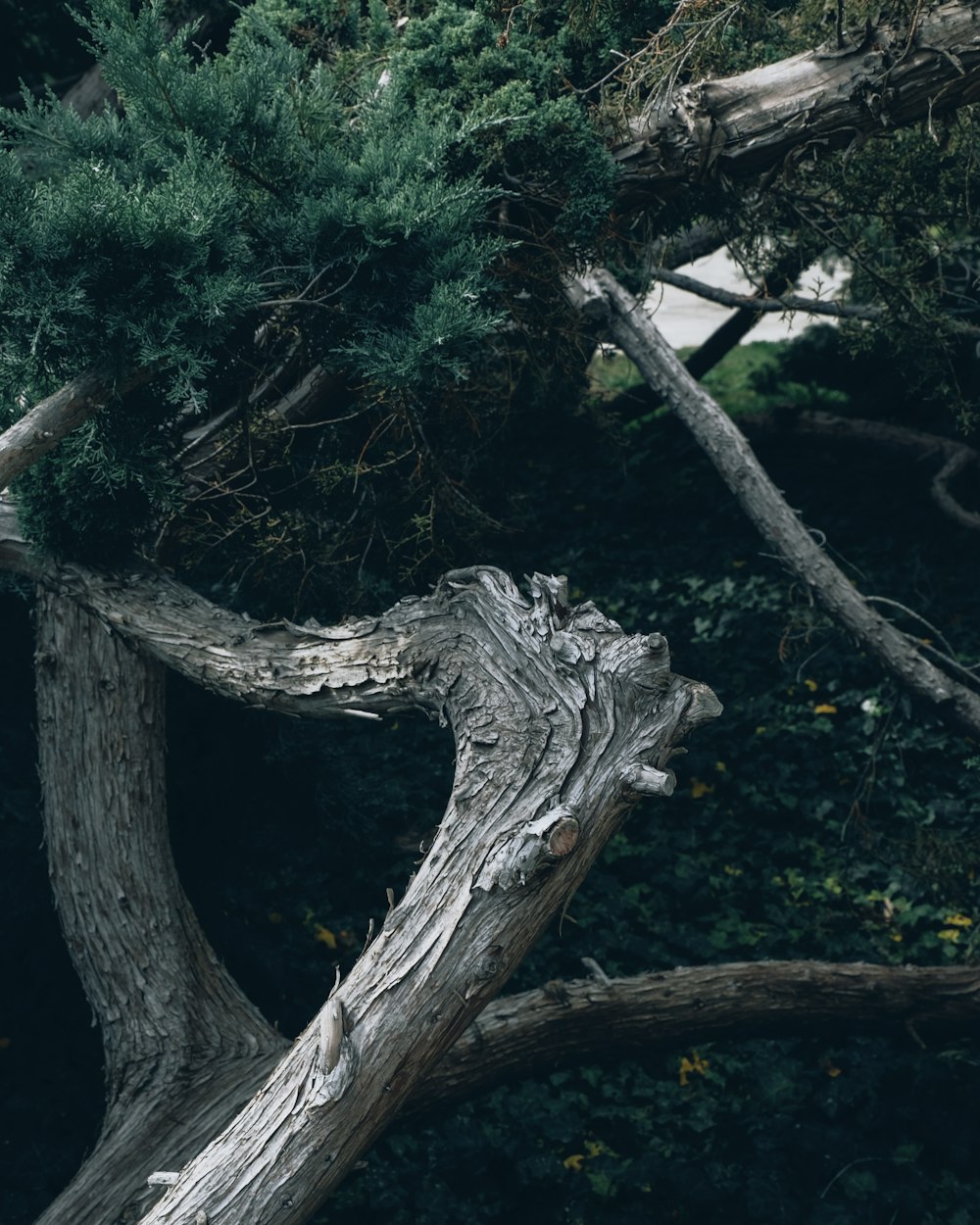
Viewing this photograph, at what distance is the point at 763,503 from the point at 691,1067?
2.75 m

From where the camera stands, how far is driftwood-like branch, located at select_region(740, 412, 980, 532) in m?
7.67

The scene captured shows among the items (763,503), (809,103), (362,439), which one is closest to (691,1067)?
(763,503)

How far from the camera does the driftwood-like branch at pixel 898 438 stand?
7.67 meters

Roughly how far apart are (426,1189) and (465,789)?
2317mm

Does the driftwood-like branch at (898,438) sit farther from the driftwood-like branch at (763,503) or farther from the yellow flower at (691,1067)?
the yellow flower at (691,1067)

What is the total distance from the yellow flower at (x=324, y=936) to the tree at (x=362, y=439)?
2.85 ft

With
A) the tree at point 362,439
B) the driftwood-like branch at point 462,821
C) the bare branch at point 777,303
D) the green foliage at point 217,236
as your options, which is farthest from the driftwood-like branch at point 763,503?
the driftwood-like branch at point 462,821

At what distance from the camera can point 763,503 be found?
613 centimetres

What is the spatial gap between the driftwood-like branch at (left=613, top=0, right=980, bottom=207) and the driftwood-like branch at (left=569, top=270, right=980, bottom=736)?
32.0 inches

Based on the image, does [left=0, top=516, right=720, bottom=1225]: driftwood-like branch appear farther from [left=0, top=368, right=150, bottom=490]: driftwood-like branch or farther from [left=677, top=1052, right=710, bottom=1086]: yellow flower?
[left=677, top=1052, right=710, bottom=1086]: yellow flower

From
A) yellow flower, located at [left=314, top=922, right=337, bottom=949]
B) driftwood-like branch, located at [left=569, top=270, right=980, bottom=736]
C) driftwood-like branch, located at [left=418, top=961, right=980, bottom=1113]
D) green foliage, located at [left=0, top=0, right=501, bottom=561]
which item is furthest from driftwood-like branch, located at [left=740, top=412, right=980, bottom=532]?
yellow flower, located at [left=314, top=922, right=337, bottom=949]

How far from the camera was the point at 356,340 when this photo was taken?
4.10 meters

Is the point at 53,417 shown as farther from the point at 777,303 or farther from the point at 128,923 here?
the point at 777,303

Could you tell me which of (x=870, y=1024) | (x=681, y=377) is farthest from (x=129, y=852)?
(x=681, y=377)
